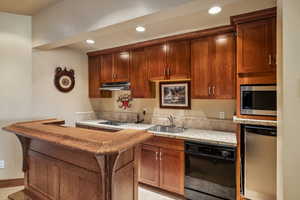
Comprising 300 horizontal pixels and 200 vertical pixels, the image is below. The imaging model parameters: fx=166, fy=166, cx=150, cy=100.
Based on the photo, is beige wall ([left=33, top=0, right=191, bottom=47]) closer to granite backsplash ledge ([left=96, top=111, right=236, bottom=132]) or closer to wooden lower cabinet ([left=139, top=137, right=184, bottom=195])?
wooden lower cabinet ([left=139, top=137, right=184, bottom=195])

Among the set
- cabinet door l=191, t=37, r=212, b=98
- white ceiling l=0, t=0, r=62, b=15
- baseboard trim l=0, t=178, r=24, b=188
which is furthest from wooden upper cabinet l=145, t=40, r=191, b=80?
baseboard trim l=0, t=178, r=24, b=188

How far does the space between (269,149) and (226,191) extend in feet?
2.48

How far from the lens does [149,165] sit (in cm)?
274

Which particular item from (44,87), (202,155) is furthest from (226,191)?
(44,87)

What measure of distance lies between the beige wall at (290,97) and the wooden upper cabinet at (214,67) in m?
1.24

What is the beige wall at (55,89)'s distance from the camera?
3.11 metres

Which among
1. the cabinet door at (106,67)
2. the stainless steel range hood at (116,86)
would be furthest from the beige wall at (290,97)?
the cabinet door at (106,67)

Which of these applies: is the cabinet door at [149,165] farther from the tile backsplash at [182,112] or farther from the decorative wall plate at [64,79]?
the decorative wall plate at [64,79]

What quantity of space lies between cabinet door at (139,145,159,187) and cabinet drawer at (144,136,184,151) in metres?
0.08

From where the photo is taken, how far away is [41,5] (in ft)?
8.25

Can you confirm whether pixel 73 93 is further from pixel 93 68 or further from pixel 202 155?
pixel 202 155

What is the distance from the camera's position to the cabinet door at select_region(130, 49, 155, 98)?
A: 3.19 m

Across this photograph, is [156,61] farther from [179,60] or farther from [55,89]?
[55,89]

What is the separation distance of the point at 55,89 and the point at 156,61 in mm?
2136
